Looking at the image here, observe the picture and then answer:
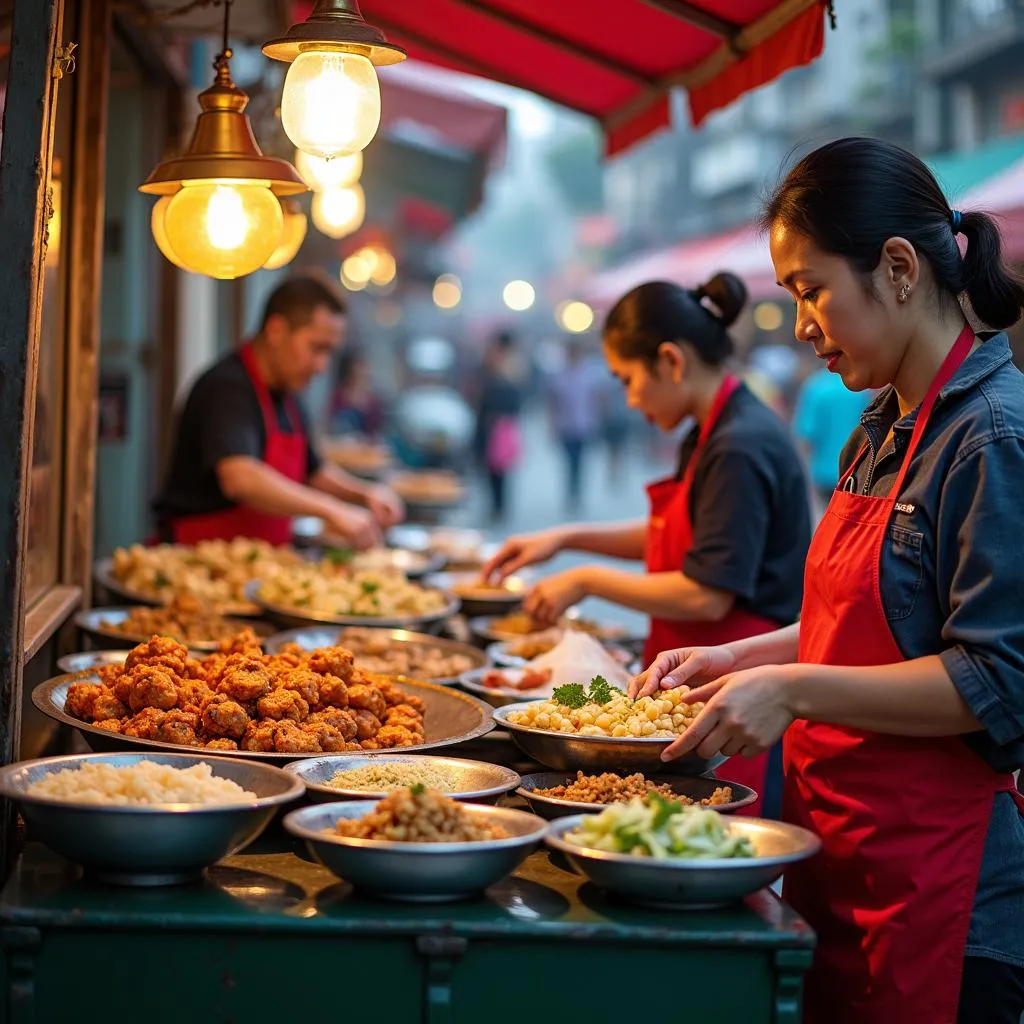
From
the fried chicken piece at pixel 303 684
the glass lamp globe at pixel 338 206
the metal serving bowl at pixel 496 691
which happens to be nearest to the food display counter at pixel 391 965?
the fried chicken piece at pixel 303 684

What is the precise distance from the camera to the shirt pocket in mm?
2617

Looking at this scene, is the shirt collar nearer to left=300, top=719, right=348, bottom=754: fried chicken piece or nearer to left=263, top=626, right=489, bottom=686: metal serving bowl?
left=300, top=719, right=348, bottom=754: fried chicken piece

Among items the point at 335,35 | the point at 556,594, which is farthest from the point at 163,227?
the point at 556,594

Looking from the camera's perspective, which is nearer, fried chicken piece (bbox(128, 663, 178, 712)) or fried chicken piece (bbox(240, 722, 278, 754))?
fried chicken piece (bbox(240, 722, 278, 754))

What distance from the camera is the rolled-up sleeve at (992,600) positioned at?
2434 mm

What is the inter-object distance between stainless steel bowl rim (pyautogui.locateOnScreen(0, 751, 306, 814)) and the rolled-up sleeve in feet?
4.09

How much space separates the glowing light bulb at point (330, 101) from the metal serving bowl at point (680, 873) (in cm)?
181

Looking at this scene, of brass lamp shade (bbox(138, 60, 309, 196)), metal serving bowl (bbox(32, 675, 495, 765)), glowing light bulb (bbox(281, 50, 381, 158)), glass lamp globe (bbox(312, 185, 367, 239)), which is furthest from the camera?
glass lamp globe (bbox(312, 185, 367, 239))

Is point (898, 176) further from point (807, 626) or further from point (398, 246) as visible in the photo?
point (398, 246)

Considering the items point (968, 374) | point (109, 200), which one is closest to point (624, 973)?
point (968, 374)

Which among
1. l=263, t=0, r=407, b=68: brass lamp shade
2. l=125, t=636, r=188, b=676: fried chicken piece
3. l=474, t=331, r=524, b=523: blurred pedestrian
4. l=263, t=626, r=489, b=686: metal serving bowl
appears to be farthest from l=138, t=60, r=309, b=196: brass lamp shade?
l=474, t=331, r=524, b=523: blurred pedestrian

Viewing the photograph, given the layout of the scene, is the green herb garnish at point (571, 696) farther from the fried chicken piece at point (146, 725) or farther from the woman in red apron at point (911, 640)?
the fried chicken piece at point (146, 725)

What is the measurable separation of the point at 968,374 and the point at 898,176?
0.41 meters

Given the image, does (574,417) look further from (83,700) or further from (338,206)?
(83,700)
